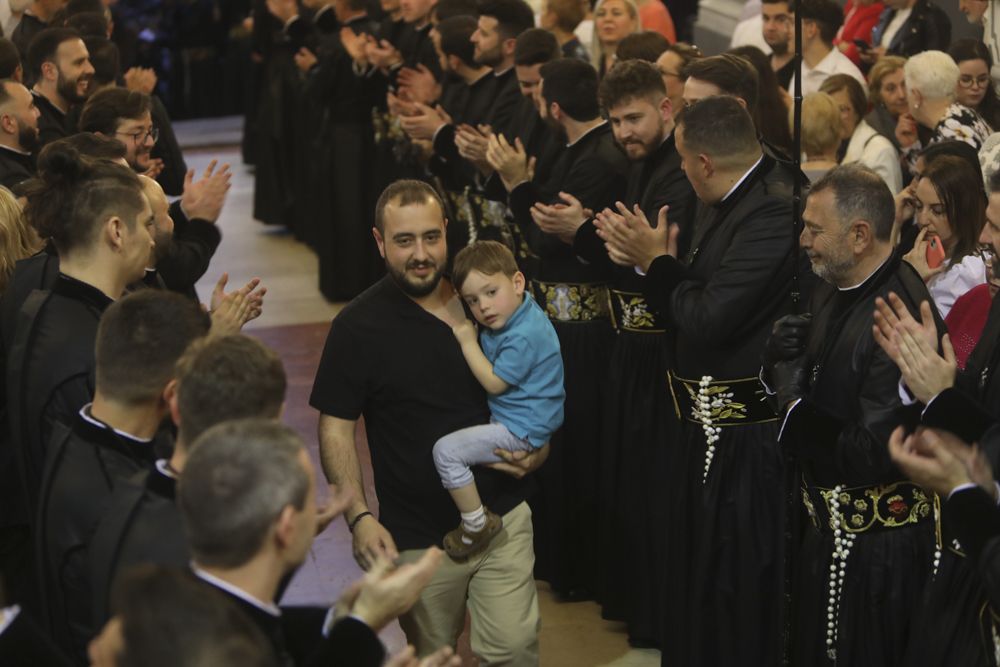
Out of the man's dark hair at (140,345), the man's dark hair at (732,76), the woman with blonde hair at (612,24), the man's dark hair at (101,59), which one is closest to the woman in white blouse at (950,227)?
the man's dark hair at (732,76)

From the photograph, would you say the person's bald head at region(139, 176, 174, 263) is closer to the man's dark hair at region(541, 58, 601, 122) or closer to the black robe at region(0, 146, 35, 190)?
the black robe at region(0, 146, 35, 190)

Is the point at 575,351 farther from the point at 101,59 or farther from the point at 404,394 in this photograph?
the point at 101,59

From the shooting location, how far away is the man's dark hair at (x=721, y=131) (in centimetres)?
514

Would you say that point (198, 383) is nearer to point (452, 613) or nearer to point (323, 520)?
point (323, 520)

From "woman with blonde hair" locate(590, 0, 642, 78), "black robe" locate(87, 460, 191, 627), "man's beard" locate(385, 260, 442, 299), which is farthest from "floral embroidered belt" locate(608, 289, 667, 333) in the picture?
"woman with blonde hair" locate(590, 0, 642, 78)

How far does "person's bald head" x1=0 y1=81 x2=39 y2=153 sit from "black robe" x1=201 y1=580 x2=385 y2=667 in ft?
13.3

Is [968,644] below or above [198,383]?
below

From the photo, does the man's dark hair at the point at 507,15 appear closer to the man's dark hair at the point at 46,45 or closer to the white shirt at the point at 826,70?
the white shirt at the point at 826,70

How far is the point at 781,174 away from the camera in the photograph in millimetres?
5242

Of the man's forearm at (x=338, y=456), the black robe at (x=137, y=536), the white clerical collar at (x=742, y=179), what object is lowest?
the man's forearm at (x=338, y=456)

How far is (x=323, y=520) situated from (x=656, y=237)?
2312 millimetres

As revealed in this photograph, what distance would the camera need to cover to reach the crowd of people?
3.30m

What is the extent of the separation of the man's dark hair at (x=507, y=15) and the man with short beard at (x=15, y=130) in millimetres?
2599

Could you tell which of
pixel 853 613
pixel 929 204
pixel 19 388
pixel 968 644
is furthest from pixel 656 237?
pixel 19 388
